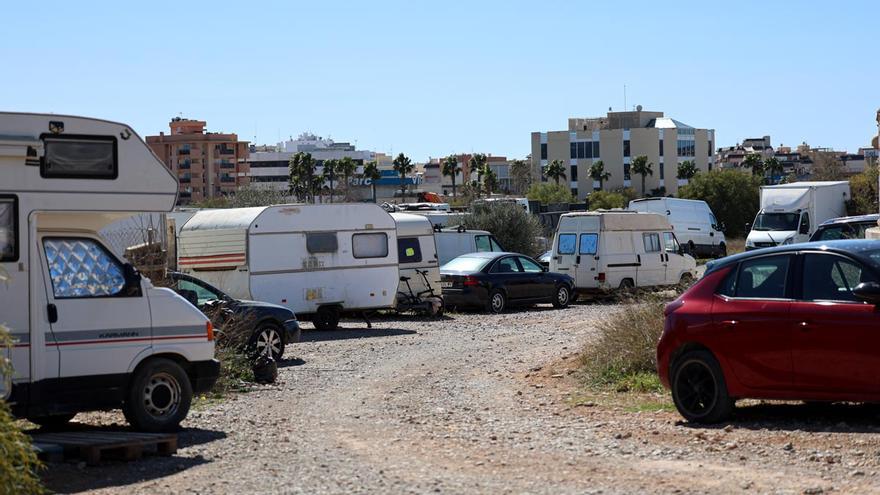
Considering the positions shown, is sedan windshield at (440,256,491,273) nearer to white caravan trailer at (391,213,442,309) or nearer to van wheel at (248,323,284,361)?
white caravan trailer at (391,213,442,309)

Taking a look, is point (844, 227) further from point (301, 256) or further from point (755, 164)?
point (755, 164)

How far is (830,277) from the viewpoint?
10898 millimetres

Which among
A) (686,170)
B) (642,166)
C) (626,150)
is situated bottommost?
(686,170)

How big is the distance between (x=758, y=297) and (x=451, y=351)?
381 inches

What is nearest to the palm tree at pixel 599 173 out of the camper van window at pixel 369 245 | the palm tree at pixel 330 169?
the palm tree at pixel 330 169

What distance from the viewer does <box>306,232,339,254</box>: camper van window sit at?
26.0m

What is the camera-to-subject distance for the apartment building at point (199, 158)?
12925cm

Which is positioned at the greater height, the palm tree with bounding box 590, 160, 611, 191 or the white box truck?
the palm tree with bounding box 590, 160, 611, 191

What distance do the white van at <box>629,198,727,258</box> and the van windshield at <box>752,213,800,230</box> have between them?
32.8 ft

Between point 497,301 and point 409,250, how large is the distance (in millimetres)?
2557

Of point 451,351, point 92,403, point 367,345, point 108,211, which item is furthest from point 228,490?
point 367,345

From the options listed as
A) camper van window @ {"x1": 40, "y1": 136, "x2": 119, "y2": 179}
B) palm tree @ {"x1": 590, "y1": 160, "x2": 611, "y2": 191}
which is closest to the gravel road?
camper van window @ {"x1": 40, "y1": 136, "x2": 119, "y2": 179}

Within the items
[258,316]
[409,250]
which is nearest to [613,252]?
[409,250]

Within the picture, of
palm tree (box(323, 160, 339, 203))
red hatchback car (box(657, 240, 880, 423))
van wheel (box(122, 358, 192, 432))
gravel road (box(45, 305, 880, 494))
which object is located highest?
palm tree (box(323, 160, 339, 203))
